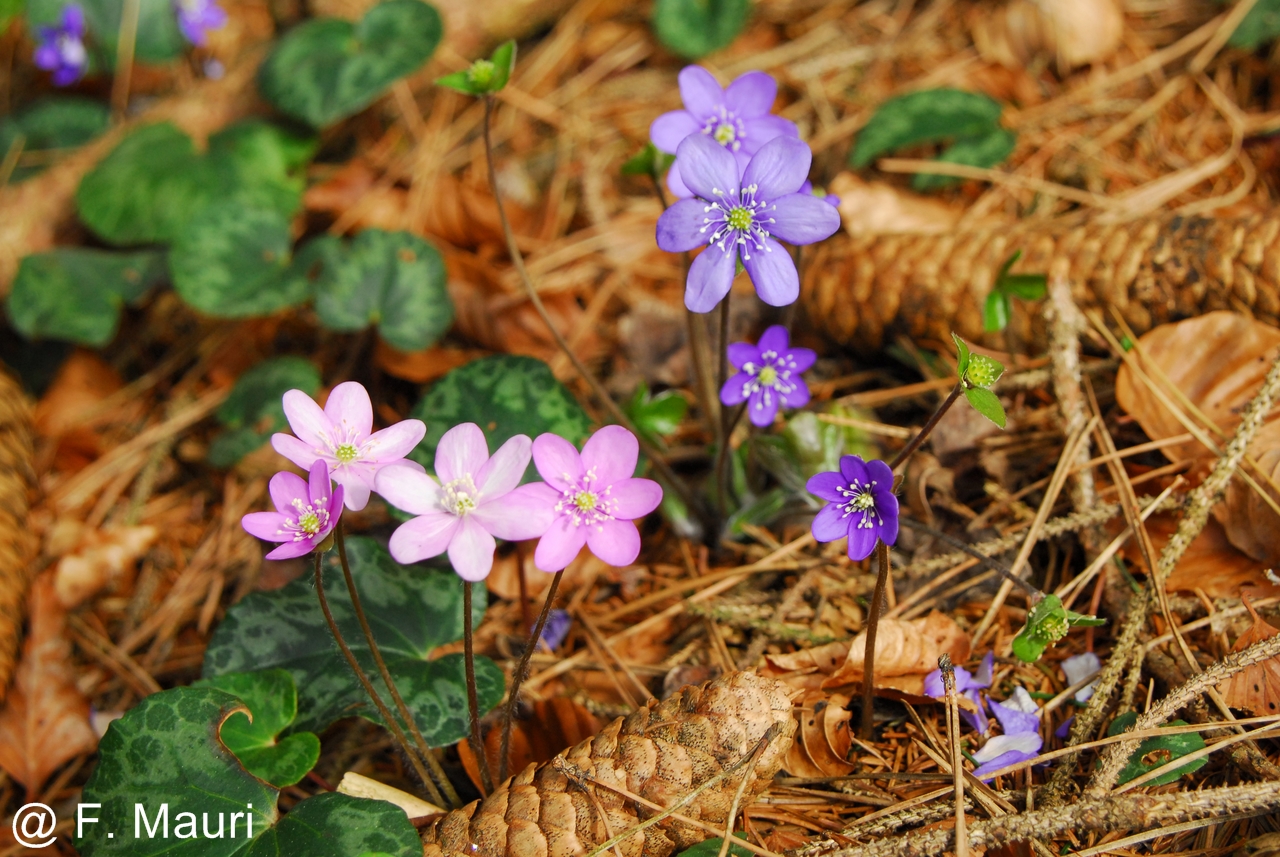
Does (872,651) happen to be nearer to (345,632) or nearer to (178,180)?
(345,632)

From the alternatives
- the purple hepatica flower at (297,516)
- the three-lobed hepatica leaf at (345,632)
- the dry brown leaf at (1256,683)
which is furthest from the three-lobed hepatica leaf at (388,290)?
the dry brown leaf at (1256,683)

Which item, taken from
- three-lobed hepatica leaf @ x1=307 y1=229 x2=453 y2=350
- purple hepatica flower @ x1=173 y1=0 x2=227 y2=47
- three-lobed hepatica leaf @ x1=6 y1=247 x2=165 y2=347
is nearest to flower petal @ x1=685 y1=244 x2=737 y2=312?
three-lobed hepatica leaf @ x1=307 y1=229 x2=453 y2=350

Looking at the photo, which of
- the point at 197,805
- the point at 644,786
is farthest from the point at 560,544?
the point at 197,805

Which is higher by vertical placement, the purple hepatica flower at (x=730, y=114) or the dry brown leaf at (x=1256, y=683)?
the purple hepatica flower at (x=730, y=114)

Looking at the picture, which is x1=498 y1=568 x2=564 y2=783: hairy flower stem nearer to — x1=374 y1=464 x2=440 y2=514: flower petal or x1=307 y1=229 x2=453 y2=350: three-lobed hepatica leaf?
x1=374 y1=464 x2=440 y2=514: flower petal

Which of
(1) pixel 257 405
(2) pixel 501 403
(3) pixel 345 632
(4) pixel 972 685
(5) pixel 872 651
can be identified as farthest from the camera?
(1) pixel 257 405

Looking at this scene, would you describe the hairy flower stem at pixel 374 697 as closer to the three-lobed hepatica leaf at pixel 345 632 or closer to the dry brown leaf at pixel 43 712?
the three-lobed hepatica leaf at pixel 345 632

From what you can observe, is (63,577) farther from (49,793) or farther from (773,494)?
(773,494)
